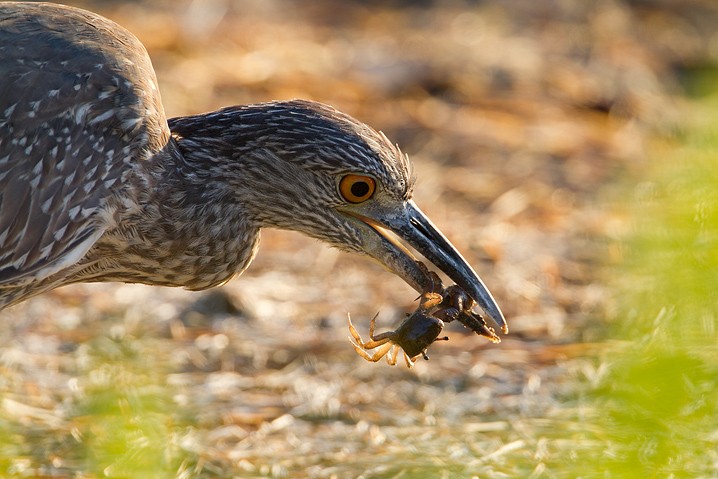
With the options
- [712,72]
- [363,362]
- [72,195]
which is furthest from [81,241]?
[712,72]

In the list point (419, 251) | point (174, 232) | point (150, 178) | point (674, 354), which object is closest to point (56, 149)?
point (150, 178)

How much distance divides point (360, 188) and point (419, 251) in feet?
1.30

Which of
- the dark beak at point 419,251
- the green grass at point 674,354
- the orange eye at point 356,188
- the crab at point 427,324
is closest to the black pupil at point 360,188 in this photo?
the orange eye at point 356,188

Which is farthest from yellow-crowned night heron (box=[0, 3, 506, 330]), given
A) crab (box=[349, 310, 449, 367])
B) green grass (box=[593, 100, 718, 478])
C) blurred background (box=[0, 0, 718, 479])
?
green grass (box=[593, 100, 718, 478])

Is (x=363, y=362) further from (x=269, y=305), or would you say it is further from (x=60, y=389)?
(x=60, y=389)

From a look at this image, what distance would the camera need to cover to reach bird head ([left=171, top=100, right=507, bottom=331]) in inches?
218

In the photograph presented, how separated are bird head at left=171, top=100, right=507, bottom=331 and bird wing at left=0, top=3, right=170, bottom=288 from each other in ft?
1.71

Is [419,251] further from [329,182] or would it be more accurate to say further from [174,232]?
[174,232]

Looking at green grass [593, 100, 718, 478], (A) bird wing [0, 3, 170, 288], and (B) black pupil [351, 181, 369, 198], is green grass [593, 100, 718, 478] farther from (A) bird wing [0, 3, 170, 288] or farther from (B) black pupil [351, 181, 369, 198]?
(A) bird wing [0, 3, 170, 288]

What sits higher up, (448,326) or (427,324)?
(448,326)

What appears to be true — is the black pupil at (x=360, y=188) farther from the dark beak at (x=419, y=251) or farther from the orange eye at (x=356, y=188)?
the dark beak at (x=419, y=251)

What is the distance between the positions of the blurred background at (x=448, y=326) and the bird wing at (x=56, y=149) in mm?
692

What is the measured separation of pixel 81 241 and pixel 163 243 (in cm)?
43

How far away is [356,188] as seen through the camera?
18.4 ft
